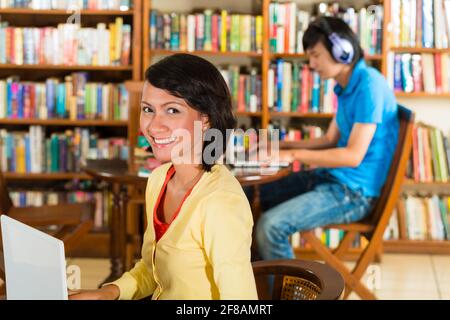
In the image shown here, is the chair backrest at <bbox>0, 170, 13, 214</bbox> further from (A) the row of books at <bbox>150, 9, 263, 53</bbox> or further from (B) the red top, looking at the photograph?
(B) the red top

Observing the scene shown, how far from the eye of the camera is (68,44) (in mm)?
4012

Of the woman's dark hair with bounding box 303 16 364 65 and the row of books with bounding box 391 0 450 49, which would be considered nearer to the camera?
the woman's dark hair with bounding box 303 16 364 65

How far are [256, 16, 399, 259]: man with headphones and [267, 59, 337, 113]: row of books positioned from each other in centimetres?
78

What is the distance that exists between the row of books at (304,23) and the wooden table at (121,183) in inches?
40.3

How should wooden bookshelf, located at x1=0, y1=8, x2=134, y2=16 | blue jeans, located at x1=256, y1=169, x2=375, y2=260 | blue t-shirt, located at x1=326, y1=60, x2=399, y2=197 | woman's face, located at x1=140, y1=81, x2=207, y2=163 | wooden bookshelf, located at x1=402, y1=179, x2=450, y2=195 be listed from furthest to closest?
1. wooden bookshelf, located at x1=402, y1=179, x2=450, y2=195
2. wooden bookshelf, located at x1=0, y1=8, x2=134, y2=16
3. blue t-shirt, located at x1=326, y1=60, x2=399, y2=197
4. blue jeans, located at x1=256, y1=169, x2=375, y2=260
5. woman's face, located at x1=140, y1=81, x2=207, y2=163

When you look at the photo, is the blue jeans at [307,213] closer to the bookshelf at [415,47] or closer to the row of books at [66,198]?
the bookshelf at [415,47]

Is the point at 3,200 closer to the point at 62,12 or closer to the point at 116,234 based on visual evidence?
the point at 116,234

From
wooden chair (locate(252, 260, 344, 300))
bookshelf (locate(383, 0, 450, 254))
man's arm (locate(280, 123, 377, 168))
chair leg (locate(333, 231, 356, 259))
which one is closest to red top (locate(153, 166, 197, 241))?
wooden chair (locate(252, 260, 344, 300))

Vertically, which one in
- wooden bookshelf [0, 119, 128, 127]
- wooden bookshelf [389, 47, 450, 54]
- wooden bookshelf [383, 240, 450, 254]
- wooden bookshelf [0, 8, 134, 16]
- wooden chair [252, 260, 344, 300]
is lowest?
wooden bookshelf [383, 240, 450, 254]

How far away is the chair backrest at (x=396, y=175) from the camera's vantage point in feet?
9.70

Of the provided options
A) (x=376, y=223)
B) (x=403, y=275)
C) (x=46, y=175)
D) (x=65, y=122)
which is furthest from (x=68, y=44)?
(x=403, y=275)

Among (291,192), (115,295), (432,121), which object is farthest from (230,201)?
(432,121)

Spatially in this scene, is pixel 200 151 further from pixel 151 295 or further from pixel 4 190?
pixel 4 190

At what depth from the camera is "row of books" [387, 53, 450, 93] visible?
4.04 m
